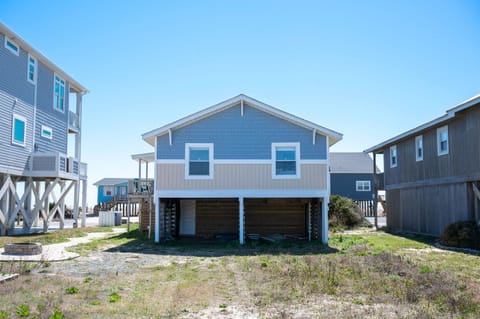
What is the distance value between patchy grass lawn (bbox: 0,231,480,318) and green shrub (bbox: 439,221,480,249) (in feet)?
4.66

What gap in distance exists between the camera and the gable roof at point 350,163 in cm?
4331

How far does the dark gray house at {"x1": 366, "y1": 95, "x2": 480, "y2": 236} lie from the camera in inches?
615

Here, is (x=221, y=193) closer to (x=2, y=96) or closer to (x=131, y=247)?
(x=131, y=247)

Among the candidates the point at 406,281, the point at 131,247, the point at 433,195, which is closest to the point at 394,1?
the point at 433,195

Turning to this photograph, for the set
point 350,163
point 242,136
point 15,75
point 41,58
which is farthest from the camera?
point 350,163

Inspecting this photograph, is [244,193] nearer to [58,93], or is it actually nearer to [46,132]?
[46,132]

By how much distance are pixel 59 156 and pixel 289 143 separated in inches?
453

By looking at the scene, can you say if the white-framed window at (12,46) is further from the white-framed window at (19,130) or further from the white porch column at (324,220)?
the white porch column at (324,220)

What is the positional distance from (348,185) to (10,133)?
32240 millimetres

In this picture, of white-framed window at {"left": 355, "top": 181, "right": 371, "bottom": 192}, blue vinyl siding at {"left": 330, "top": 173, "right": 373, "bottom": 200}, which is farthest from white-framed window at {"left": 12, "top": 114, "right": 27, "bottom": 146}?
white-framed window at {"left": 355, "top": 181, "right": 371, "bottom": 192}

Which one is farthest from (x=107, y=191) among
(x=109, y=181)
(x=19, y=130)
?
(x=19, y=130)

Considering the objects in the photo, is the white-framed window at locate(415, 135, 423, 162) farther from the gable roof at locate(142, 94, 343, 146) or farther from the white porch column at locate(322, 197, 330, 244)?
the white porch column at locate(322, 197, 330, 244)

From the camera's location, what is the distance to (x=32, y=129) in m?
→ 20.6

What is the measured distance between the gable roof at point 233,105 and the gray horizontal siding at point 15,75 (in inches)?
271
